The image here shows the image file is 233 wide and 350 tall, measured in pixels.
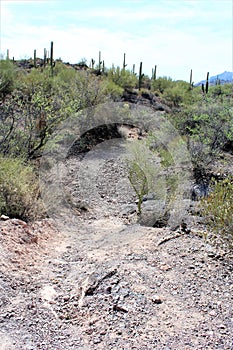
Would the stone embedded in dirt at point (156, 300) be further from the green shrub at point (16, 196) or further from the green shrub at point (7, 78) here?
the green shrub at point (7, 78)

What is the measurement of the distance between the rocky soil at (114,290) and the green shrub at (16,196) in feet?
1.23

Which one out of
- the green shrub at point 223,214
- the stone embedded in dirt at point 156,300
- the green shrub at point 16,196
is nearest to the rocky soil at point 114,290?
the stone embedded in dirt at point 156,300

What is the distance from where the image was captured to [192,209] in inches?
306

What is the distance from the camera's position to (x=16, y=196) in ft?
22.4

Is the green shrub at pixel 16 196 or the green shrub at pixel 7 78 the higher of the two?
the green shrub at pixel 7 78

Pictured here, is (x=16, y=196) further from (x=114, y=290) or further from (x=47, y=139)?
(x=47, y=139)

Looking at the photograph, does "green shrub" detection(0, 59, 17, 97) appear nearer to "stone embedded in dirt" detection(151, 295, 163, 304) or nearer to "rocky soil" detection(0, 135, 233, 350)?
"rocky soil" detection(0, 135, 233, 350)

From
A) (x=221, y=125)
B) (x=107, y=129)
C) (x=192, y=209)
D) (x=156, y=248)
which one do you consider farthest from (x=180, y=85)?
(x=156, y=248)

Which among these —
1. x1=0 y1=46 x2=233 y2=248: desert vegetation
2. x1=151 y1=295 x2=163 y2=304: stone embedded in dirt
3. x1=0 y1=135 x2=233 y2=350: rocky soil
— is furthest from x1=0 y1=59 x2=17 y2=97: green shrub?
x1=151 y1=295 x2=163 y2=304: stone embedded in dirt

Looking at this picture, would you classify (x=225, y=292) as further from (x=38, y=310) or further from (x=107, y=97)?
(x=107, y=97)

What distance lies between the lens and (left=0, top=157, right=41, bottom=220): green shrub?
674 cm

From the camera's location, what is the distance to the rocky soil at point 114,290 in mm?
3521

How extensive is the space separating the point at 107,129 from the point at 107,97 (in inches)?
80.5

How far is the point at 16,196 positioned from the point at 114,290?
3229 mm
